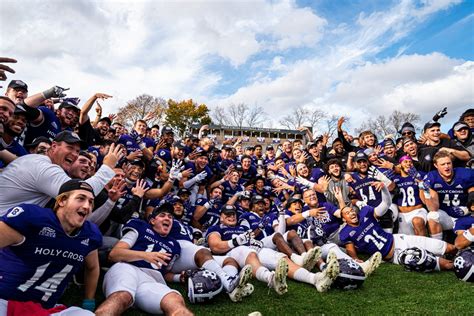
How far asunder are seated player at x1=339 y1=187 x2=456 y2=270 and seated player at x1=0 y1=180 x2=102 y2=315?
16.1 ft

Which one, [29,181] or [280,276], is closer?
[29,181]

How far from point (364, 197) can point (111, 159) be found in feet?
18.1

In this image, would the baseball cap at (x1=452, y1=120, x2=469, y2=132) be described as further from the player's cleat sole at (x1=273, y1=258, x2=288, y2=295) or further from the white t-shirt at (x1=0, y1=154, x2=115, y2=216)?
the white t-shirt at (x1=0, y1=154, x2=115, y2=216)

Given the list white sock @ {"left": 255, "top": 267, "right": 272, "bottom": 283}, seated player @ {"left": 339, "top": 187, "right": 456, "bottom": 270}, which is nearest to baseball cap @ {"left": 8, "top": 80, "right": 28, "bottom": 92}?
white sock @ {"left": 255, "top": 267, "right": 272, "bottom": 283}

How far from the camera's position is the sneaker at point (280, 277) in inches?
164

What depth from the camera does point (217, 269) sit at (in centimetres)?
448

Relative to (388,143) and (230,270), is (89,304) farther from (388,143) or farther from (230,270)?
(388,143)

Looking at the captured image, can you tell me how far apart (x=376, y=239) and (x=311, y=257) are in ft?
5.98

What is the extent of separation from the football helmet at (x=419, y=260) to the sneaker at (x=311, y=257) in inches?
63.7

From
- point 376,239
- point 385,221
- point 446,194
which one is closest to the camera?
point 376,239

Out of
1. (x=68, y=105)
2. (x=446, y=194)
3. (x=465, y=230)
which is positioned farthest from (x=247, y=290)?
(x=446, y=194)

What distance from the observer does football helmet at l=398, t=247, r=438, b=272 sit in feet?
17.4

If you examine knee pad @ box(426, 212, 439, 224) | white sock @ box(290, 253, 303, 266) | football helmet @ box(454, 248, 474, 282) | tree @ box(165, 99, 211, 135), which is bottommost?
white sock @ box(290, 253, 303, 266)

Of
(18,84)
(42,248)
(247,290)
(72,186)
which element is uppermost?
(18,84)
